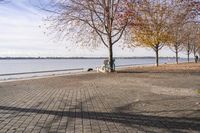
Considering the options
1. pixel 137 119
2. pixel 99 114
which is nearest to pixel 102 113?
pixel 99 114

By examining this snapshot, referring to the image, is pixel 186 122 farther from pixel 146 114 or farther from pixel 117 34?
pixel 117 34

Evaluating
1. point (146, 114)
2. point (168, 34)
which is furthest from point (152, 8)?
point (146, 114)

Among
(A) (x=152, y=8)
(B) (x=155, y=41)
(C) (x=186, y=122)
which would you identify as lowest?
(C) (x=186, y=122)

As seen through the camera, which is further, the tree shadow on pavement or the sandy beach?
the tree shadow on pavement

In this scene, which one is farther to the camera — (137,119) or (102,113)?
(102,113)

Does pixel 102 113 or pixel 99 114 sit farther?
pixel 102 113

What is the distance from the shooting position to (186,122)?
26.6ft

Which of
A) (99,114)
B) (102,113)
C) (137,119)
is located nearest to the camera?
(137,119)

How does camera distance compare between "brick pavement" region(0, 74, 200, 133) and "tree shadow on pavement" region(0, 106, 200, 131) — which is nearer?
"brick pavement" region(0, 74, 200, 133)

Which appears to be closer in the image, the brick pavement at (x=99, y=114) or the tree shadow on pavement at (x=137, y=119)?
the brick pavement at (x=99, y=114)

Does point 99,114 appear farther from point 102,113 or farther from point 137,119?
point 137,119

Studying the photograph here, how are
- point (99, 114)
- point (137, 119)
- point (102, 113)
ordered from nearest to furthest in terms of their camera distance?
point (137, 119) < point (99, 114) < point (102, 113)

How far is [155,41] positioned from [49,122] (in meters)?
34.3

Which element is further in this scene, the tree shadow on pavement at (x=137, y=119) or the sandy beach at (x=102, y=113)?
the tree shadow on pavement at (x=137, y=119)
